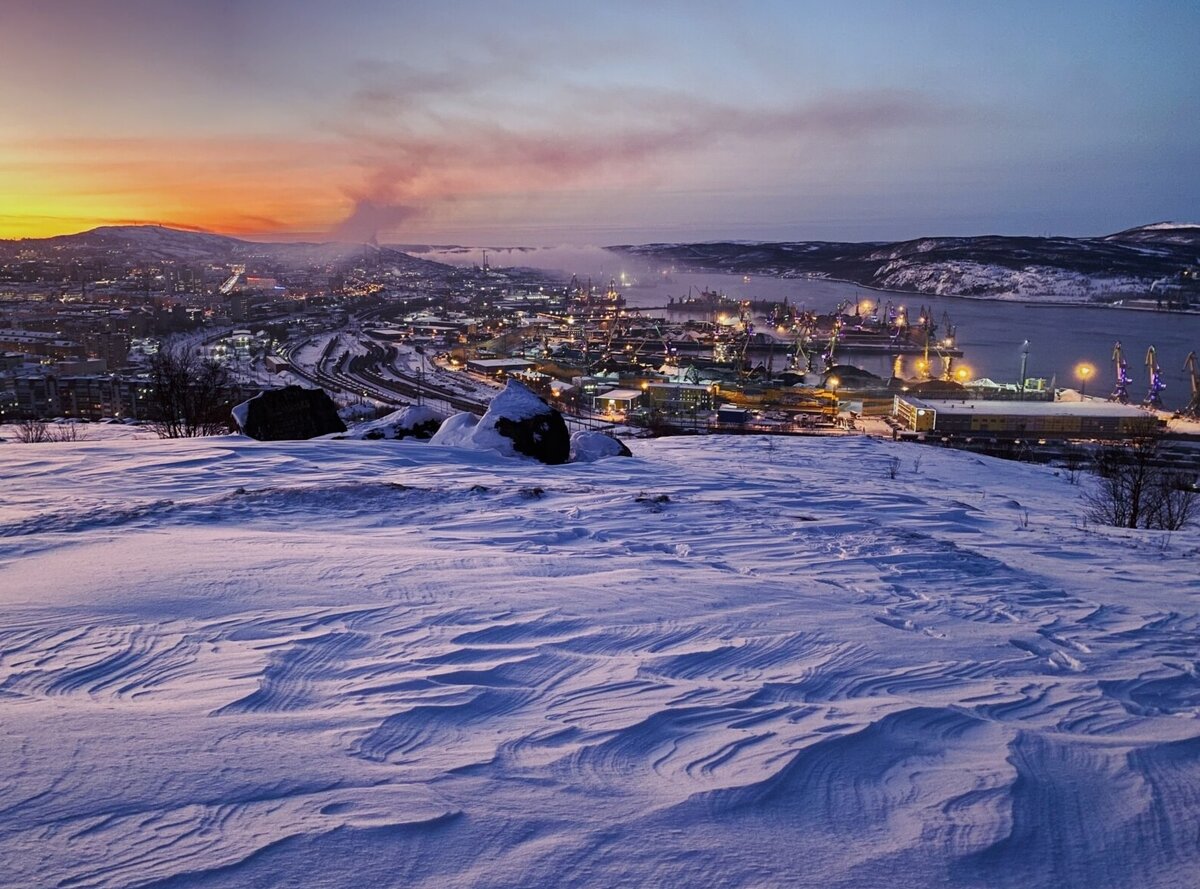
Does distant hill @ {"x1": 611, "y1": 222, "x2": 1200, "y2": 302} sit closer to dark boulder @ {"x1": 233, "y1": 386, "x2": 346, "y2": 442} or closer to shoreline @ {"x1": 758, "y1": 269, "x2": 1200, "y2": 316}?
shoreline @ {"x1": 758, "y1": 269, "x2": 1200, "y2": 316}

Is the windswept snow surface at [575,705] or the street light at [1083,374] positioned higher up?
the windswept snow surface at [575,705]

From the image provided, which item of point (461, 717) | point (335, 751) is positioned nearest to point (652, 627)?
point (461, 717)

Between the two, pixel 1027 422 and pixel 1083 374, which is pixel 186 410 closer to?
pixel 1027 422

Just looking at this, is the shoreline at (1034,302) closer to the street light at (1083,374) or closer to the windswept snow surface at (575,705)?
the street light at (1083,374)

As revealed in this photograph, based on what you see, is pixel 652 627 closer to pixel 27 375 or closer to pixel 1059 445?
pixel 1059 445

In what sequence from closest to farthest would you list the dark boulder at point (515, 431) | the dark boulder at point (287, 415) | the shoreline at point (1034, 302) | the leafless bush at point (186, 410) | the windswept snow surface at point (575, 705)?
the windswept snow surface at point (575, 705) → the dark boulder at point (515, 431) → the dark boulder at point (287, 415) → the leafless bush at point (186, 410) → the shoreline at point (1034, 302)

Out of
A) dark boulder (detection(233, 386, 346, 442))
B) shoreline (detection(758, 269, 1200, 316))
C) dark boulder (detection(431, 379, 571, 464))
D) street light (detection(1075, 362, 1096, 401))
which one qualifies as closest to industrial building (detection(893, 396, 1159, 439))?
street light (detection(1075, 362, 1096, 401))

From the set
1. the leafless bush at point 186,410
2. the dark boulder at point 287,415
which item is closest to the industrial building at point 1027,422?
the dark boulder at point 287,415

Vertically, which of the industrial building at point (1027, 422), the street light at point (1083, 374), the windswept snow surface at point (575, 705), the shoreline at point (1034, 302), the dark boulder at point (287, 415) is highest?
the shoreline at point (1034, 302)
